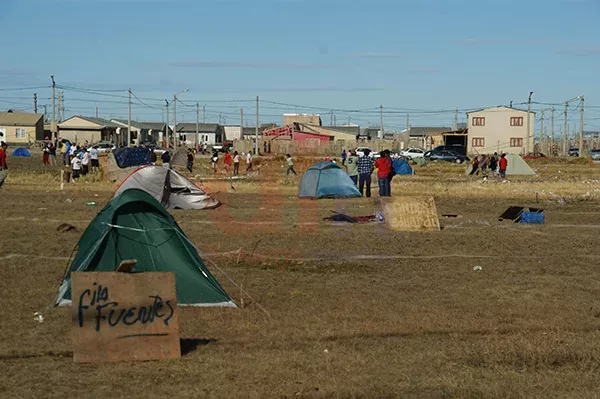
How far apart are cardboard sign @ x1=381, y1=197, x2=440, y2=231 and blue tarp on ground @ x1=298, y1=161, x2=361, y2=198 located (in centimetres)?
1038

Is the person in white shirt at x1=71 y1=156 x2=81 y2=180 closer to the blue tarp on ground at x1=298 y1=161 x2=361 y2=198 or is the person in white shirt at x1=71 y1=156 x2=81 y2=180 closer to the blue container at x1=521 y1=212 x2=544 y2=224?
the blue tarp on ground at x1=298 y1=161 x2=361 y2=198

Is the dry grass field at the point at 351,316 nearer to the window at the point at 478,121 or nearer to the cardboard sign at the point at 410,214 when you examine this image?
the cardboard sign at the point at 410,214

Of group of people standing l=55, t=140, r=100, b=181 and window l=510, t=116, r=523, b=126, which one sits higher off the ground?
window l=510, t=116, r=523, b=126

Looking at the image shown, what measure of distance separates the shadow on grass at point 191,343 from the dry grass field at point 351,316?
0.10 feet

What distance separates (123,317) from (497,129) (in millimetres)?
97171

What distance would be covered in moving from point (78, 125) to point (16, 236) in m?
107

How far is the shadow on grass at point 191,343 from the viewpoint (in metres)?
10.1

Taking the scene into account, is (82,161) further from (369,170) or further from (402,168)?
(402,168)

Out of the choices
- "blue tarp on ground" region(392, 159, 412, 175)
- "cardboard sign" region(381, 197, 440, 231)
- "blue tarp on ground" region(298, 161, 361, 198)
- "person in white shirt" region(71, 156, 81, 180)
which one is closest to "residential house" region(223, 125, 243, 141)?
"blue tarp on ground" region(392, 159, 412, 175)

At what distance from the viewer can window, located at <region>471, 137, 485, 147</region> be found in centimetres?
10312

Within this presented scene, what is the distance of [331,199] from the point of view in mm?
33469

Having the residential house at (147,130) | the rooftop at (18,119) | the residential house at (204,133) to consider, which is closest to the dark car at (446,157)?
the rooftop at (18,119)

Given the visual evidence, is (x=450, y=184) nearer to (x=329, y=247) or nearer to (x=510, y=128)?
(x=329, y=247)

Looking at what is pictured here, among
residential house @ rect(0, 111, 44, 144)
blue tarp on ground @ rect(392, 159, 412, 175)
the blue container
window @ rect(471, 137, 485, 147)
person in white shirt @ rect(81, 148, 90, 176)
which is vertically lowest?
the blue container
